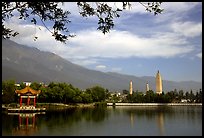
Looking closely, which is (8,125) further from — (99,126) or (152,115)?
(152,115)

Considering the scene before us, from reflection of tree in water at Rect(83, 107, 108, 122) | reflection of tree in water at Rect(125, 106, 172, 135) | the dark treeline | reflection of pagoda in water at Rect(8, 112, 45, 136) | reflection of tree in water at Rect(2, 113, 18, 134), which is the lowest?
reflection of tree in water at Rect(125, 106, 172, 135)

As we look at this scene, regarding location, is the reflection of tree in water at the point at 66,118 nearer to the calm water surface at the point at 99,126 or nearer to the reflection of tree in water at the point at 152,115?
the calm water surface at the point at 99,126

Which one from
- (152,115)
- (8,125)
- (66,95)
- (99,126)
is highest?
(66,95)

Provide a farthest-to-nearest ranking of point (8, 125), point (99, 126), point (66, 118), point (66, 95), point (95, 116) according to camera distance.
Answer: point (66, 95)
point (95, 116)
point (66, 118)
point (8, 125)
point (99, 126)

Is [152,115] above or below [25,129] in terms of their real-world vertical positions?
below

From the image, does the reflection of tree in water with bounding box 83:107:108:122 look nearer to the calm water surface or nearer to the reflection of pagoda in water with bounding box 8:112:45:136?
the calm water surface

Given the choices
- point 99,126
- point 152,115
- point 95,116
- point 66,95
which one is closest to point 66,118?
point 95,116

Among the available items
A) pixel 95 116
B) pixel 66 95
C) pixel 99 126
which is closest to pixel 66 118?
pixel 95 116

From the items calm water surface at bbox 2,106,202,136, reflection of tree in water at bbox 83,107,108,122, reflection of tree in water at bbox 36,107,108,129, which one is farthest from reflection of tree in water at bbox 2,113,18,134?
reflection of tree in water at bbox 83,107,108,122

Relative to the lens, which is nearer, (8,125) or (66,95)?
(8,125)

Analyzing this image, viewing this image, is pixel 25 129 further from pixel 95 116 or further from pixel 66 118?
pixel 95 116

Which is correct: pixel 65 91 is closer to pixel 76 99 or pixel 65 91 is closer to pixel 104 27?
pixel 76 99

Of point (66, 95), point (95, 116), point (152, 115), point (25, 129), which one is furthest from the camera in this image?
point (66, 95)

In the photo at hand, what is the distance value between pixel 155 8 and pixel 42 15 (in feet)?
3.85
